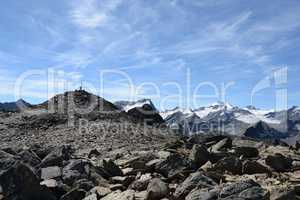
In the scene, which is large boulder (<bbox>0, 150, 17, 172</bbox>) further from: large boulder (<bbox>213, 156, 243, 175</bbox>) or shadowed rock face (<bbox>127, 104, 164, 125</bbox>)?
shadowed rock face (<bbox>127, 104, 164, 125</bbox>)

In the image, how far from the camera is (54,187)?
17938mm

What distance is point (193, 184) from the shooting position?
48.8 feet

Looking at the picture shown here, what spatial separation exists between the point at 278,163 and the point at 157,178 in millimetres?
5464

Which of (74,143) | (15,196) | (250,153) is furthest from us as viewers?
(74,143)

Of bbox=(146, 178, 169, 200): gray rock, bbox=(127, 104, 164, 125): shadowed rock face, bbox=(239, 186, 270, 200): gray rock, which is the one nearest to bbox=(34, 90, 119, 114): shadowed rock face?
bbox=(127, 104, 164, 125): shadowed rock face

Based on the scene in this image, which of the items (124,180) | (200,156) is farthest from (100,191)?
(200,156)

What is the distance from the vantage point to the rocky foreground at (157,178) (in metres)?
14.2

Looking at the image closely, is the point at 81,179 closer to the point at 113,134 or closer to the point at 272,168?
the point at 272,168

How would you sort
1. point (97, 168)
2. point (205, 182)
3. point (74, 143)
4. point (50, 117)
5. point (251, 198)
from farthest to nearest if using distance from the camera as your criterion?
point (50, 117) → point (74, 143) → point (97, 168) → point (205, 182) → point (251, 198)

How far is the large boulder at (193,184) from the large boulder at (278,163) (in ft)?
14.2

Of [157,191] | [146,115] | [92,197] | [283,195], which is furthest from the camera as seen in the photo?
[146,115]

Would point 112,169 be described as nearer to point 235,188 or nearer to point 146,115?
point 235,188

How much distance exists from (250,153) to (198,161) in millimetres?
3782

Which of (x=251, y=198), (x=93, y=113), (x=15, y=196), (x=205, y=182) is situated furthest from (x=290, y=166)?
(x=93, y=113)
